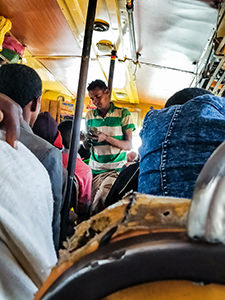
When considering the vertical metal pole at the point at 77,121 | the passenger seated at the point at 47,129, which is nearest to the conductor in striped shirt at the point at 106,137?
the vertical metal pole at the point at 77,121

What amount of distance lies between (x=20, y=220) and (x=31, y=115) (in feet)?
2.33

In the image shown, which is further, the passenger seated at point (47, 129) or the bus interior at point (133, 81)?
the passenger seated at point (47, 129)

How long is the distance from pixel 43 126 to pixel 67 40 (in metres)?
2.23

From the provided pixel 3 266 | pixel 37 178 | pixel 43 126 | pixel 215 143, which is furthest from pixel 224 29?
pixel 3 266

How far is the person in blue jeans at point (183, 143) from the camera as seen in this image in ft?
2.81

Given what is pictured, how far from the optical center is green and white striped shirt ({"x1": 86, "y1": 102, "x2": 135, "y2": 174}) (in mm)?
2420

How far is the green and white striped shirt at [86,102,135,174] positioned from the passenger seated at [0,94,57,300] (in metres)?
1.56

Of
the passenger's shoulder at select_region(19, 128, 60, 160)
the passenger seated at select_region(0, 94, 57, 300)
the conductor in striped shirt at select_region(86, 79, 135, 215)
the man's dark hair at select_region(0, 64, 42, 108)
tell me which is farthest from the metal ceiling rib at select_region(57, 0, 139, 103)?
the passenger seated at select_region(0, 94, 57, 300)

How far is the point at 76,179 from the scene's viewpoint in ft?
6.84

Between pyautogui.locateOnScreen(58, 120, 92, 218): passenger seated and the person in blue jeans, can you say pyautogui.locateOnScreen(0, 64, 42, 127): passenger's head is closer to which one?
the person in blue jeans

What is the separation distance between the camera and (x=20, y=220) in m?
0.72

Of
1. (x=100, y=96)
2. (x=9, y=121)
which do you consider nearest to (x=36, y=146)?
(x=9, y=121)

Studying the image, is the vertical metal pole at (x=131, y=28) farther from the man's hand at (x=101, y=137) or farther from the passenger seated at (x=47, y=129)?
the passenger seated at (x=47, y=129)

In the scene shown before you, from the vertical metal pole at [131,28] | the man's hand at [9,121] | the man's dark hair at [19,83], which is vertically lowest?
the man's hand at [9,121]
